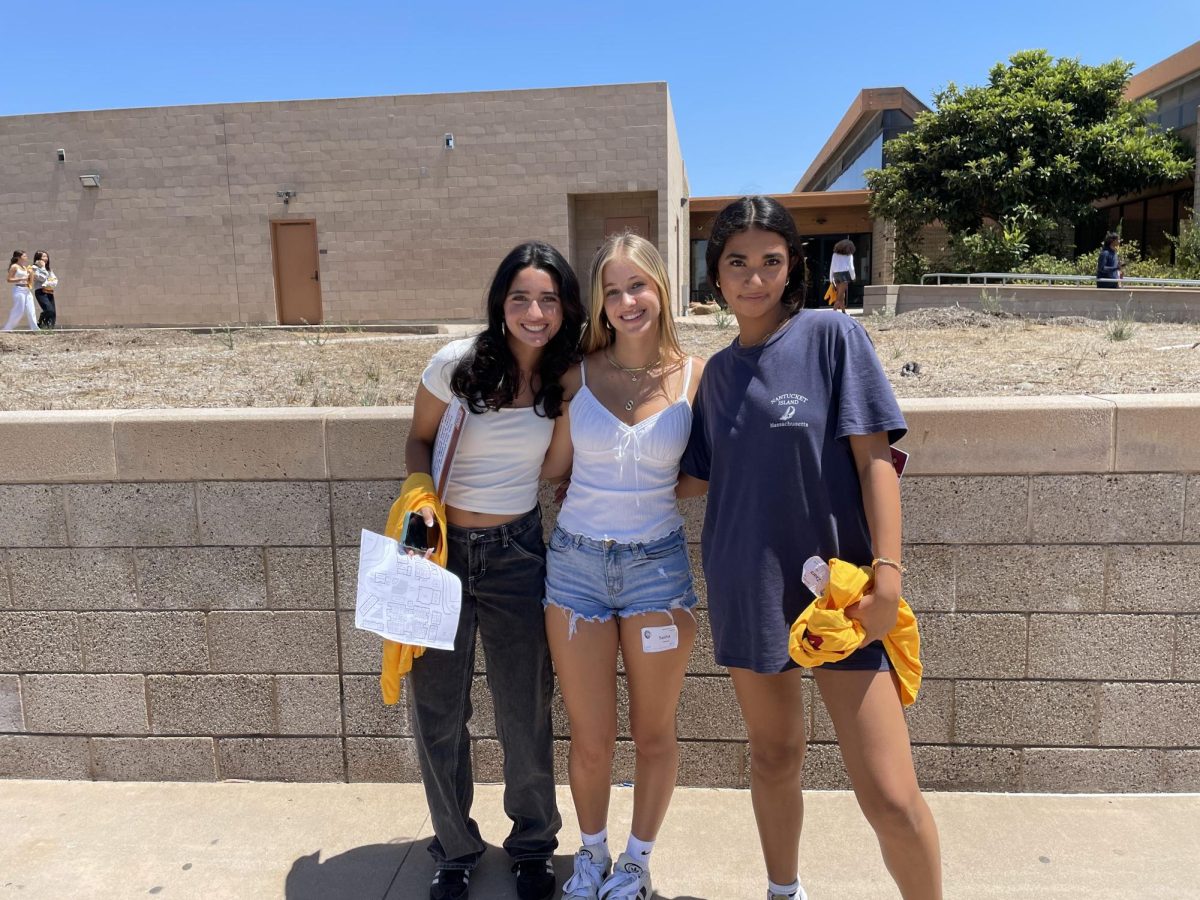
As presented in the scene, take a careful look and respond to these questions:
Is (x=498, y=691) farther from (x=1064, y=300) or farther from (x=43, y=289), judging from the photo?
(x=43, y=289)

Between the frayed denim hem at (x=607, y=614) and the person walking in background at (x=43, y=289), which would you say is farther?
the person walking in background at (x=43, y=289)

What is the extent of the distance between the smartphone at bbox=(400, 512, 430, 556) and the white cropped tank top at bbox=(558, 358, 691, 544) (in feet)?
1.44

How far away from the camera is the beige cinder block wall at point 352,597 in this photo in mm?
3086

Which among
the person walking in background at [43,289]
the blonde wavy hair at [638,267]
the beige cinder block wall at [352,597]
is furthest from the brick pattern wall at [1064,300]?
the person walking in background at [43,289]

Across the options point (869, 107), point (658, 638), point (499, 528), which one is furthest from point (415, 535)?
point (869, 107)

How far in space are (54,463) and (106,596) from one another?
1.81 ft

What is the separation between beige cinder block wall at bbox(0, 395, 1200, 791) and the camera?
10.1ft

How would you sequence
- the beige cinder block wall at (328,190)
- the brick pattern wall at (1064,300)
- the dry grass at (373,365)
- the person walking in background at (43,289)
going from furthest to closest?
1. the beige cinder block wall at (328,190)
2. the person walking in background at (43,289)
3. the brick pattern wall at (1064,300)
4. the dry grass at (373,365)

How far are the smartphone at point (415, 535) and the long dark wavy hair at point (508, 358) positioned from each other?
365 mm

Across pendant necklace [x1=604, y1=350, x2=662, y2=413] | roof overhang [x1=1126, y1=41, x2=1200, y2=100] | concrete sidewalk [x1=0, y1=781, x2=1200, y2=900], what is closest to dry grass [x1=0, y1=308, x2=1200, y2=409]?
concrete sidewalk [x1=0, y1=781, x2=1200, y2=900]

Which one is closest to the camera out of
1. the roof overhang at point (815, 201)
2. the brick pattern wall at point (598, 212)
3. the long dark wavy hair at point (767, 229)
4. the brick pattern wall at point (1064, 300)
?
the long dark wavy hair at point (767, 229)

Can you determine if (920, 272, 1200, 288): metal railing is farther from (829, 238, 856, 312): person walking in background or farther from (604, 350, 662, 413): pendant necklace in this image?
(604, 350, 662, 413): pendant necklace

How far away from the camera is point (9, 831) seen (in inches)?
126

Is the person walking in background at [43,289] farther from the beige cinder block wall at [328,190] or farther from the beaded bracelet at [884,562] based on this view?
the beaded bracelet at [884,562]
